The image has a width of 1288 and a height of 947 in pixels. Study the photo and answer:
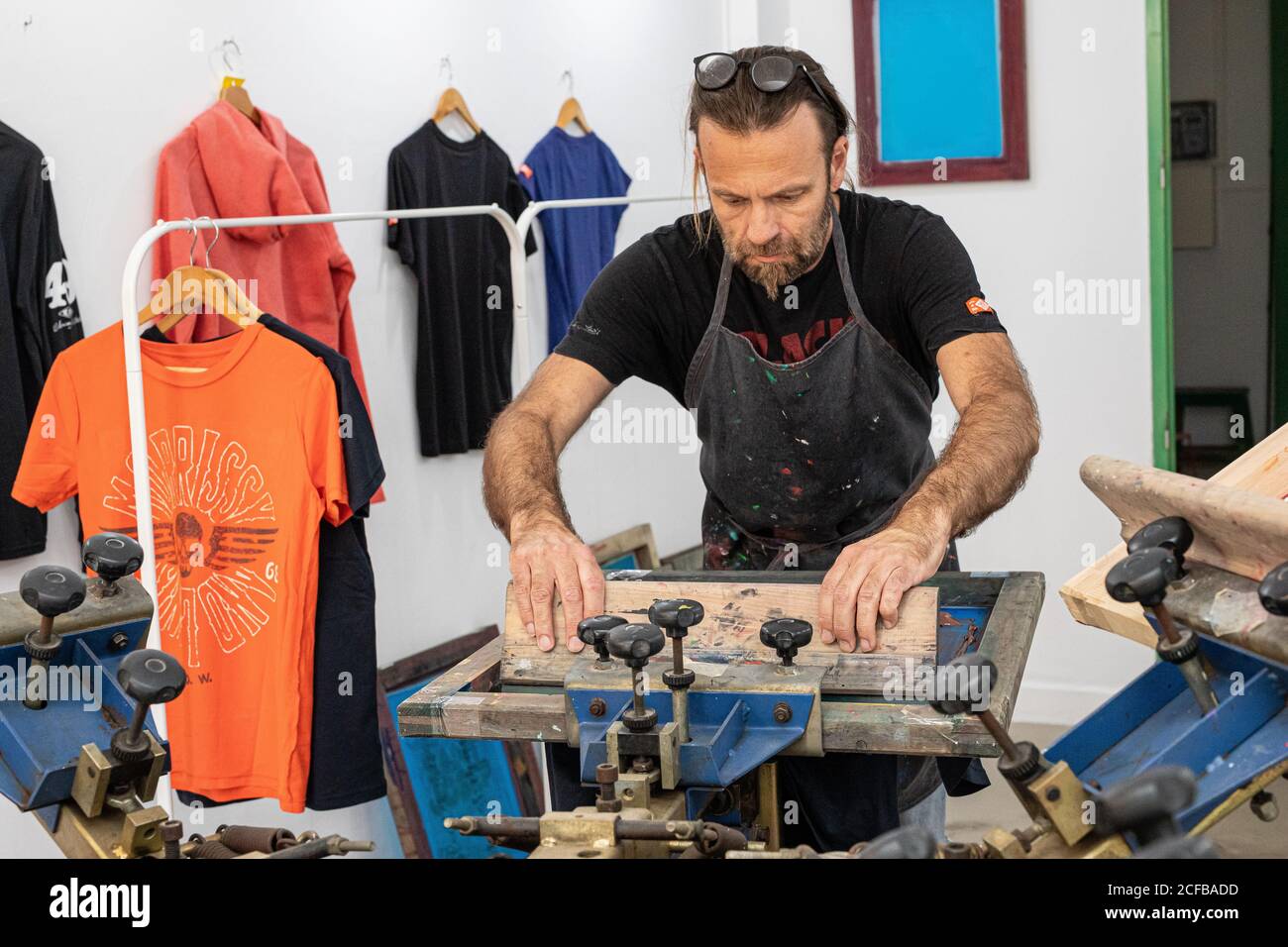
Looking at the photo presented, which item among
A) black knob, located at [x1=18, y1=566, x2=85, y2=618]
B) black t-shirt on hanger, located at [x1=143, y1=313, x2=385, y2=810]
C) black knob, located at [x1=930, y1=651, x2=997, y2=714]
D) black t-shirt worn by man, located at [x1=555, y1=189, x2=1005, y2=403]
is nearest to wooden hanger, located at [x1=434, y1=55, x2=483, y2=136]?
black t-shirt on hanger, located at [x1=143, y1=313, x2=385, y2=810]

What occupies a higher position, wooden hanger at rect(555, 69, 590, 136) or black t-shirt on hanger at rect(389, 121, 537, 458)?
wooden hanger at rect(555, 69, 590, 136)

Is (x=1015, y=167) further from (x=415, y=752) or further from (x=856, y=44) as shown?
(x=415, y=752)

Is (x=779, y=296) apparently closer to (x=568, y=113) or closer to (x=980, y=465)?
(x=980, y=465)

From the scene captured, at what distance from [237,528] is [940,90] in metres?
3.08

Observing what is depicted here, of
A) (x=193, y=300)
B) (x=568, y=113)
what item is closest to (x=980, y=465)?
(x=193, y=300)

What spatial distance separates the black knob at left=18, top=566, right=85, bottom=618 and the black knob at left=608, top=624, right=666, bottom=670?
50cm

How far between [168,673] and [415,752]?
8.42ft

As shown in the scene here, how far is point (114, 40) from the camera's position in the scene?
2883 millimetres

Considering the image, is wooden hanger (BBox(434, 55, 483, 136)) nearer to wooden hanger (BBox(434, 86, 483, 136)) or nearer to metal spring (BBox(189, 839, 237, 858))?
wooden hanger (BBox(434, 86, 483, 136))

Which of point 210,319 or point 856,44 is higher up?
point 856,44

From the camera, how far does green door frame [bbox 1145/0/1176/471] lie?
4.58m

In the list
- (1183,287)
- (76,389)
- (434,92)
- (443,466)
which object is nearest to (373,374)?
(443,466)

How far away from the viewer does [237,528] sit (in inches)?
108

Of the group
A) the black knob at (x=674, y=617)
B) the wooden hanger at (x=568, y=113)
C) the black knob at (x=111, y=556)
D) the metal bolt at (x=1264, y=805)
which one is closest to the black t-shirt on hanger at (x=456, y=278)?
the wooden hanger at (x=568, y=113)
